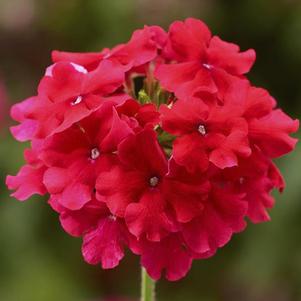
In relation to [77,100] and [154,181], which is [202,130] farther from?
[77,100]

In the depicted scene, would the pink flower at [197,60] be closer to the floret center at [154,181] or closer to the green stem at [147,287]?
the floret center at [154,181]

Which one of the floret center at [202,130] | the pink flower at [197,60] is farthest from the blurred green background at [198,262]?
the floret center at [202,130]

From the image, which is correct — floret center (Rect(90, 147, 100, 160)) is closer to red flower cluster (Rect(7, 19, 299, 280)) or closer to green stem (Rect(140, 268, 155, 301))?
red flower cluster (Rect(7, 19, 299, 280))

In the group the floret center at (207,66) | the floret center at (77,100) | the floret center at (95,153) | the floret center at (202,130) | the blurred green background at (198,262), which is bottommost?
the blurred green background at (198,262)

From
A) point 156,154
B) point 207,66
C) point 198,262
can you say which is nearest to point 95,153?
point 156,154

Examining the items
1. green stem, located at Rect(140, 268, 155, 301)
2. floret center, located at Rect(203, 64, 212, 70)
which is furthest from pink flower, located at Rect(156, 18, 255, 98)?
green stem, located at Rect(140, 268, 155, 301)

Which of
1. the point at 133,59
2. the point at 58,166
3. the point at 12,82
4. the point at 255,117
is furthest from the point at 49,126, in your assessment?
the point at 12,82
